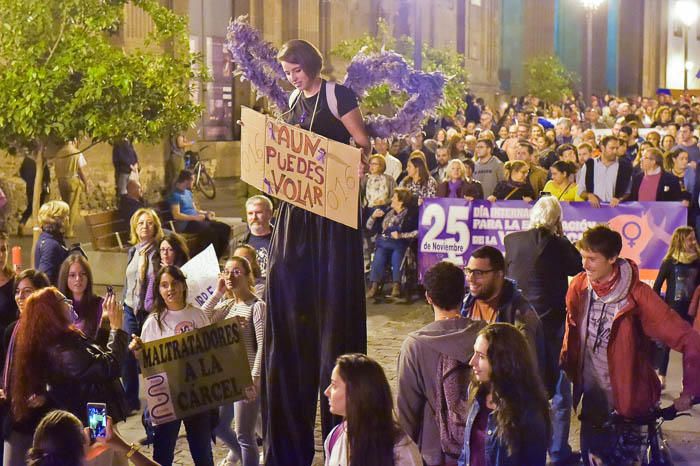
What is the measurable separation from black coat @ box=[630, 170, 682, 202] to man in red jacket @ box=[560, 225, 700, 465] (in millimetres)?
7461

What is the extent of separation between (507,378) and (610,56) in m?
56.2

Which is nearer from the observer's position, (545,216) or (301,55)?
(301,55)

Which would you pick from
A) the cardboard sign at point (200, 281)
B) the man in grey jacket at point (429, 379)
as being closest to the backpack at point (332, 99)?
the man in grey jacket at point (429, 379)

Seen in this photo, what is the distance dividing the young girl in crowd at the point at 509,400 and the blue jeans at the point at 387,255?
895 cm

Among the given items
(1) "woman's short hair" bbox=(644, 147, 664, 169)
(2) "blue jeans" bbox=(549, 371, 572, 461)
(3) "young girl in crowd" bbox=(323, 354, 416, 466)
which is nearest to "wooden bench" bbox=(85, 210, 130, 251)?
(1) "woman's short hair" bbox=(644, 147, 664, 169)

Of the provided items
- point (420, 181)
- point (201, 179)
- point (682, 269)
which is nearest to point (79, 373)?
point (682, 269)

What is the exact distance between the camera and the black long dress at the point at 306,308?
6.41 m

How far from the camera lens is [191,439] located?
6.81 metres

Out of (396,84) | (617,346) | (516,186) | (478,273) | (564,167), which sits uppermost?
(396,84)

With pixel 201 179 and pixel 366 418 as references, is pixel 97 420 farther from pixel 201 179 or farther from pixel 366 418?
pixel 201 179

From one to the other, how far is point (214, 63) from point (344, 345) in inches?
832

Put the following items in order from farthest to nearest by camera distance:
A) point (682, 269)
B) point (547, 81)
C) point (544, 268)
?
point (547, 81) < point (682, 269) < point (544, 268)

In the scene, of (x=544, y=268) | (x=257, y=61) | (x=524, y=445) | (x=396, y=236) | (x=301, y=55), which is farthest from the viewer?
(x=396, y=236)

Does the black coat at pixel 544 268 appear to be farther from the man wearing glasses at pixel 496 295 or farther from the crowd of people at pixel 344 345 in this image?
A: the man wearing glasses at pixel 496 295
